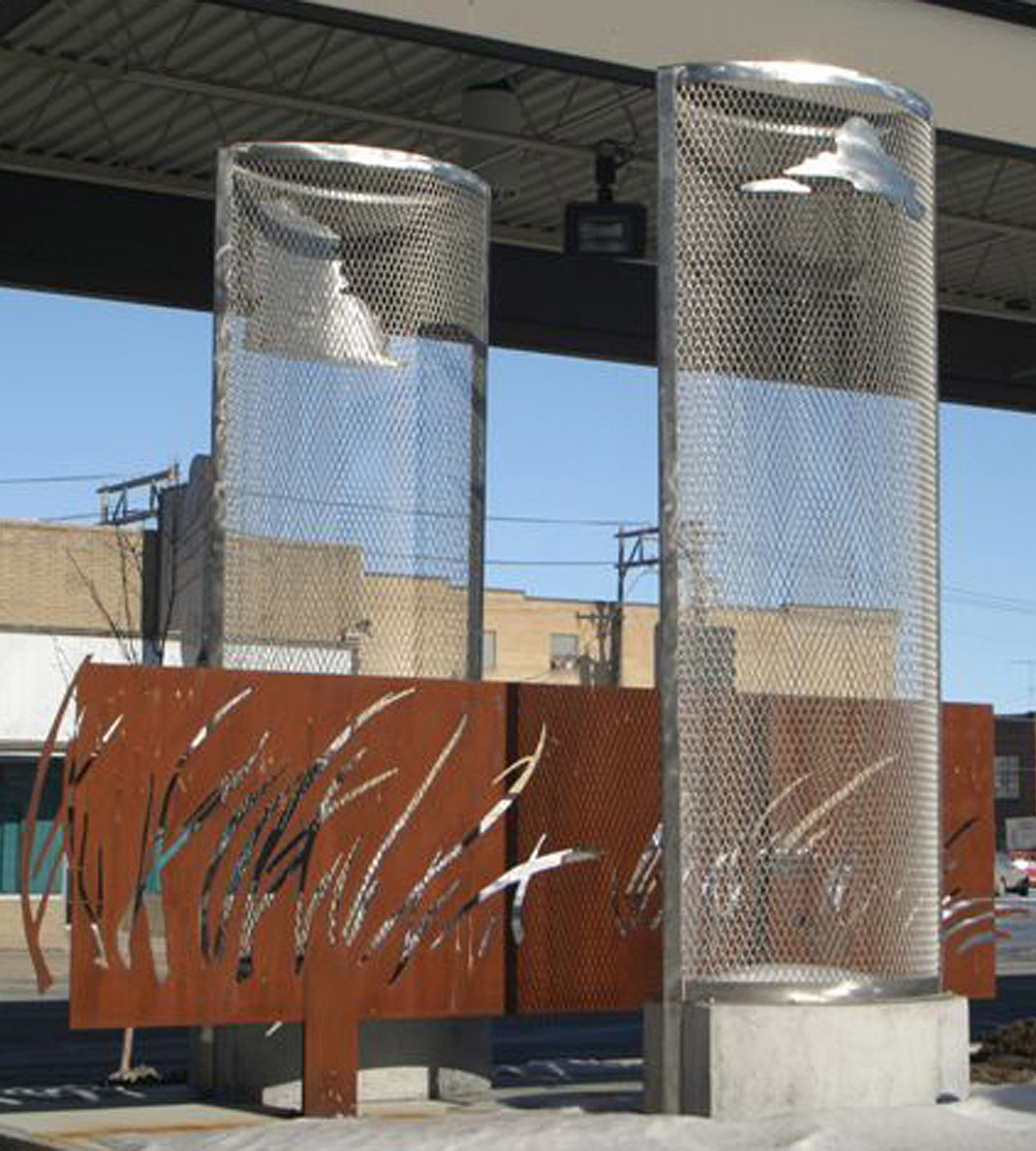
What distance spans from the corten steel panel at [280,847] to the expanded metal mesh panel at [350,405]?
1.60m

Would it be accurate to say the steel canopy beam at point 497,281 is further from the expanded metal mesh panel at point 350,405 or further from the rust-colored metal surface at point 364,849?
the rust-colored metal surface at point 364,849

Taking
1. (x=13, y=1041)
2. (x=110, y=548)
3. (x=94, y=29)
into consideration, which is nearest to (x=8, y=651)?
(x=110, y=548)

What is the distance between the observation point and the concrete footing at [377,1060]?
49.8 ft

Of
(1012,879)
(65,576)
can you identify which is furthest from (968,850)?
(1012,879)

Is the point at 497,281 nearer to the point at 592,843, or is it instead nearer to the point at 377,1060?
the point at 592,843

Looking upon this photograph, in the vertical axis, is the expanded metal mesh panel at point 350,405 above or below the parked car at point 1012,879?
above

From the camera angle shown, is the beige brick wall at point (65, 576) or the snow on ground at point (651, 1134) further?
the beige brick wall at point (65, 576)

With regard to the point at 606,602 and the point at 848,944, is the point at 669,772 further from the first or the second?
the point at 606,602

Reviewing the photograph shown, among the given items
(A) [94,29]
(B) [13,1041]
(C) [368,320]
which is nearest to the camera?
(C) [368,320]

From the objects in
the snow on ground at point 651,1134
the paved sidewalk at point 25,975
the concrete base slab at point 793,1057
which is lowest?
the paved sidewalk at point 25,975

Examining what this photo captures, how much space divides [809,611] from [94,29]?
868 centimetres

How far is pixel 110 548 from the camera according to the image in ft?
160

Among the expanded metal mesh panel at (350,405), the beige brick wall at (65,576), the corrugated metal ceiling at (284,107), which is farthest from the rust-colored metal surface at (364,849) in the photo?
the beige brick wall at (65,576)

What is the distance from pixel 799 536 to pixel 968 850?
12.3ft
